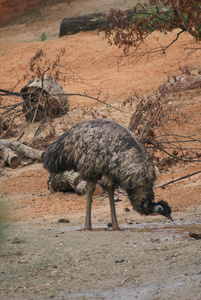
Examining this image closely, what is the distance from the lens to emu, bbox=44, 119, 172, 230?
600 cm

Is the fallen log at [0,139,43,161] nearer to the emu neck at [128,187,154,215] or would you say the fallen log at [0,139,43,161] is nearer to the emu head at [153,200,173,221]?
the emu neck at [128,187,154,215]

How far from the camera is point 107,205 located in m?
8.08

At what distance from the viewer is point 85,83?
10.0m

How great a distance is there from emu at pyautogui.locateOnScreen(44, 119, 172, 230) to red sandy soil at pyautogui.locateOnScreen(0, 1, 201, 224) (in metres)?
1.14

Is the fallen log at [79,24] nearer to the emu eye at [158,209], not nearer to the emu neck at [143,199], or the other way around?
the emu neck at [143,199]

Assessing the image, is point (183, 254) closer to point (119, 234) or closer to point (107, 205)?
point (119, 234)

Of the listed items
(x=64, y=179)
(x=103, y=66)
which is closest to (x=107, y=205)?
(x=64, y=179)

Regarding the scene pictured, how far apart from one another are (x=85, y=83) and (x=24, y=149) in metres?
2.38

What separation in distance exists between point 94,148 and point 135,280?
7.54ft

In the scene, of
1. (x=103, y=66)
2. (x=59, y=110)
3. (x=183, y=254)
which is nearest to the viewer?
(x=183, y=254)

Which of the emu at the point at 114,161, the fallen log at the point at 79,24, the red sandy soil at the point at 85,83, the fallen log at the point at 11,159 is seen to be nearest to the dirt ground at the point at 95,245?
the red sandy soil at the point at 85,83

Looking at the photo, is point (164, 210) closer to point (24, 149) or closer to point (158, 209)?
point (158, 209)

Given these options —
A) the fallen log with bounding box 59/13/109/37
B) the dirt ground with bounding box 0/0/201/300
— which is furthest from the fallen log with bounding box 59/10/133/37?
the dirt ground with bounding box 0/0/201/300

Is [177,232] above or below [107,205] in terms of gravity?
above
